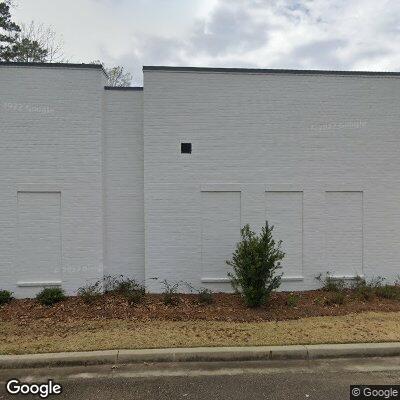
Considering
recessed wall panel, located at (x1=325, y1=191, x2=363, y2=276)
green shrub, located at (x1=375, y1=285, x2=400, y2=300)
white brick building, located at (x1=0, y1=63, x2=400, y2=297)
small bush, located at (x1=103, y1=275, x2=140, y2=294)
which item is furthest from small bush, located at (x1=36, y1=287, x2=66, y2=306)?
green shrub, located at (x1=375, y1=285, x2=400, y2=300)

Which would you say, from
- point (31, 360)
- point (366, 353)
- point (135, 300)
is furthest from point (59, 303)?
point (366, 353)

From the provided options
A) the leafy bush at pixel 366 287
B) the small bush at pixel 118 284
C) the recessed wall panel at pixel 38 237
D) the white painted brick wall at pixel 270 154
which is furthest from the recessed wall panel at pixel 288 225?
the recessed wall panel at pixel 38 237

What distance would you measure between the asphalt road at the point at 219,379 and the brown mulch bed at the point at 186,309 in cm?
179

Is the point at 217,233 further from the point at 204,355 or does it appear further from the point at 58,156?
the point at 58,156

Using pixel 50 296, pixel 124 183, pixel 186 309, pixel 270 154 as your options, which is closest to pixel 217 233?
pixel 186 309

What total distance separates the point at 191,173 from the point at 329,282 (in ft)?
13.8

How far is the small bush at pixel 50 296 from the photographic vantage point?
837 cm

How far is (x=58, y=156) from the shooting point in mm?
9016

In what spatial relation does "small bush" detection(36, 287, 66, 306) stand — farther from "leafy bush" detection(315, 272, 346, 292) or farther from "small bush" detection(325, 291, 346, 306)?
"leafy bush" detection(315, 272, 346, 292)

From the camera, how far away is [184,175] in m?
9.25

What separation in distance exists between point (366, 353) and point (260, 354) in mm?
1587

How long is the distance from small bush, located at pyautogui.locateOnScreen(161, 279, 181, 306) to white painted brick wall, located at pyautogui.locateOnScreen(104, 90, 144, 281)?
2.21 ft

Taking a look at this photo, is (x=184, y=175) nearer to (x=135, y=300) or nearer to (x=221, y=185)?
(x=221, y=185)

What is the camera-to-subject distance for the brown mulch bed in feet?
24.3
